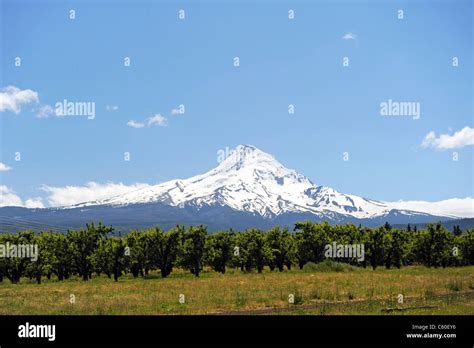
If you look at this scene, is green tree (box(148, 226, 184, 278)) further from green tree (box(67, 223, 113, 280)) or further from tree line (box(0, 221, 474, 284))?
green tree (box(67, 223, 113, 280))

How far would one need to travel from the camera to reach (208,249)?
8600 centimetres

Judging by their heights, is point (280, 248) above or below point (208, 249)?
below

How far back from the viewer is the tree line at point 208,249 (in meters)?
79.1

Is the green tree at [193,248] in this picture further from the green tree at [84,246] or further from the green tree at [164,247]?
the green tree at [84,246]

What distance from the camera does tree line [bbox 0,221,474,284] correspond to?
7906 cm
